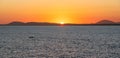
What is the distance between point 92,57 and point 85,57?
1303mm

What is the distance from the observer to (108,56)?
180 feet

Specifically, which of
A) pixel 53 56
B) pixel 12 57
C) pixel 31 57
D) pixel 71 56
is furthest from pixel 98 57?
pixel 12 57

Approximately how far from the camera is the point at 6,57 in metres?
52.6

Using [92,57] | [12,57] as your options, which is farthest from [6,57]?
[92,57]

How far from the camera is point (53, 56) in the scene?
5378 centimetres

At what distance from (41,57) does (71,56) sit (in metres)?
5.74

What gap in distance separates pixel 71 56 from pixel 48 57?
14.9ft

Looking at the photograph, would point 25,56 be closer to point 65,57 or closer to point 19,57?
point 19,57

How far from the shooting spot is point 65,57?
5256cm

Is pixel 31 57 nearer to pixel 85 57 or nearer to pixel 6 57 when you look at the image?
pixel 6 57

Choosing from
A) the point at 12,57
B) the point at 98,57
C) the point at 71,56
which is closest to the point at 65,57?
the point at 71,56

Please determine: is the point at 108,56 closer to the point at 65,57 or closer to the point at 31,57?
the point at 65,57

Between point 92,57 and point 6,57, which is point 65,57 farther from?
point 6,57

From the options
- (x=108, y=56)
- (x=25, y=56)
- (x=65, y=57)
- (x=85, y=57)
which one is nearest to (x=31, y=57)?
(x=25, y=56)
